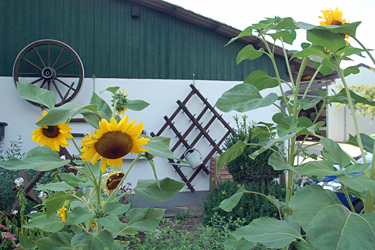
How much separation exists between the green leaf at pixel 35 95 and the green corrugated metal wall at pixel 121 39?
13.7ft

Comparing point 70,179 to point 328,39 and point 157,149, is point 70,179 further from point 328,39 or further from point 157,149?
point 328,39

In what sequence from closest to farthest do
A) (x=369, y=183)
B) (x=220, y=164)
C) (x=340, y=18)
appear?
1. (x=369, y=183)
2. (x=220, y=164)
3. (x=340, y=18)

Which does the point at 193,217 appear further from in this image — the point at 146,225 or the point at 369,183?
the point at 369,183

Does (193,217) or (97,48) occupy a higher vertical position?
(97,48)

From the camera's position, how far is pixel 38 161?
0.88 m

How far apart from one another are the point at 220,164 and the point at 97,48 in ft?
14.2

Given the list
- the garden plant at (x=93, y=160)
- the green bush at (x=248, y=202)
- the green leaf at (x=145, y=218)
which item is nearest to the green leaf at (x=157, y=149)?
the garden plant at (x=93, y=160)

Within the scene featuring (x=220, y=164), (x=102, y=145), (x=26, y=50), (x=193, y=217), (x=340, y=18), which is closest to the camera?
(x=102, y=145)

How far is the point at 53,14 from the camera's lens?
15.8 feet

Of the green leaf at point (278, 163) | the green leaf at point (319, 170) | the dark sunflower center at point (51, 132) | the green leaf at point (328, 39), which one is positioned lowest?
the green leaf at point (278, 163)

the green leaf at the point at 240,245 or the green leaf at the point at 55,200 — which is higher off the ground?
the green leaf at the point at 55,200

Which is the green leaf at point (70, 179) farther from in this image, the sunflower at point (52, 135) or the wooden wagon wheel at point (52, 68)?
the wooden wagon wheel at point (52, 68)

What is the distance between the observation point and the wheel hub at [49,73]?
4.60m

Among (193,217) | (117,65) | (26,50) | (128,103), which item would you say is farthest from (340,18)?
(26,50)
